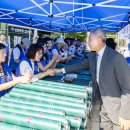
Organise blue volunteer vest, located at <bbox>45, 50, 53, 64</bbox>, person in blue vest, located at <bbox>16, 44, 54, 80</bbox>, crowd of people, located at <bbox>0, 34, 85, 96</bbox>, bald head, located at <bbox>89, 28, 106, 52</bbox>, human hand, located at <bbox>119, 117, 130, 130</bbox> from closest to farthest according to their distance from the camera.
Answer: human hand, located at <bbox>119, 117, 130, 130</bbox> → bald head, located at <bbox>89, 28, 106, 52</bbox> → crowd of people, located at <bbox>0, 34, 85, 96</bbox> → person in blue vest, located at <bbox>16, 44, 54, 80</bbox> → blue volunteer vest, located at <bbox>45, 50, 53, 64</bbox>

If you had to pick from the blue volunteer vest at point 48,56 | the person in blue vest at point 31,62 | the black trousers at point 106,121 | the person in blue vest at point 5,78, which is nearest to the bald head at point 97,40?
the black trousers at point 106,121

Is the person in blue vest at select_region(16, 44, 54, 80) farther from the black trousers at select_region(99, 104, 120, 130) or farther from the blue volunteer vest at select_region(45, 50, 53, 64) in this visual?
the blue volunteer vest at select_region(45, 50, 53, 64)

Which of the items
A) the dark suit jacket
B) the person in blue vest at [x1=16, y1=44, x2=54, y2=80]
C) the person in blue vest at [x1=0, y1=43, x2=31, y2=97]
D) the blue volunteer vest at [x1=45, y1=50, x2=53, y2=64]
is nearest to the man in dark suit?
the dark suit jacket

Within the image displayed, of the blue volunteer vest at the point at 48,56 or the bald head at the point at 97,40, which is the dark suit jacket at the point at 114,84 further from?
the blue volunteer vest at the point at 48,56

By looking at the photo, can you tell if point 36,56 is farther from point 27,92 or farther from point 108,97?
point 108,97

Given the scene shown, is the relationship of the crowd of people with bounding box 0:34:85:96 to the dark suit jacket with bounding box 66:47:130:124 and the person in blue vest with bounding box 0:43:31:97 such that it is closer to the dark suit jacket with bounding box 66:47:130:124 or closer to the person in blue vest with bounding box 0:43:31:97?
the person in blue vest with bounding box 0:43:31:97

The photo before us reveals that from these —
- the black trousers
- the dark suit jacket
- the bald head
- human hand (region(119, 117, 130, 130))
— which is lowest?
the black trousers

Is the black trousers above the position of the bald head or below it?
below

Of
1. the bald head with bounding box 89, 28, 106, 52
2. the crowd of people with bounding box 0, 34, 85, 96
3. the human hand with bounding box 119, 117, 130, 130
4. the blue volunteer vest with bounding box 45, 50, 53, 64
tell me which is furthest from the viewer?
the blue volunteer vest with bounding box 45, 50, 53, 64

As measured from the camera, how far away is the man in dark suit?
2609 mm

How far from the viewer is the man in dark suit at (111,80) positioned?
8.56ft

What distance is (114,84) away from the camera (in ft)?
9.09

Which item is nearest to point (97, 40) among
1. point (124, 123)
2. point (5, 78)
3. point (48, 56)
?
point (124, 123)

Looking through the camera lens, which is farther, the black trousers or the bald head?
the black trousers
